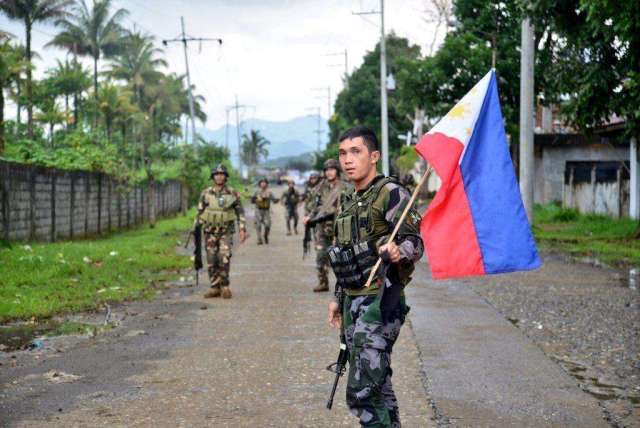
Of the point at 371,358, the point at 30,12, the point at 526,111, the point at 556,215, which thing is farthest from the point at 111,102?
the point at 371,358

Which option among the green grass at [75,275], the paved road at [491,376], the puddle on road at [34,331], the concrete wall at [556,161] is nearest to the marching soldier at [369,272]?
the paved road at [491,376]

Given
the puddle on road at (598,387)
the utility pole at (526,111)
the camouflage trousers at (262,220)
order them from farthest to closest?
the camouflage trousers at (262,220) → the utility pole at (526,111) → the puddle on road at (598,387)

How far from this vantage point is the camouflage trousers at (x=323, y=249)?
12586 mm

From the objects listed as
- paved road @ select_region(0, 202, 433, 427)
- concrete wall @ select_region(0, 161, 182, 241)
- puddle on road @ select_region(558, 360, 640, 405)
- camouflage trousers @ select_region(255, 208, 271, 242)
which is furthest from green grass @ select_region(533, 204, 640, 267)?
concrete wall @ select_region(0, 161, 182, 241)

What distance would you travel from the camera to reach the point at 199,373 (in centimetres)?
708

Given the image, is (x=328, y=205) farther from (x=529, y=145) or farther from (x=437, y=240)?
(x=529, y=145)

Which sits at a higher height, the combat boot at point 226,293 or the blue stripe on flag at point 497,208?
the blue stripe on flag at point 497,208

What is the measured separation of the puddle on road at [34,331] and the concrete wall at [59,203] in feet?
24.4

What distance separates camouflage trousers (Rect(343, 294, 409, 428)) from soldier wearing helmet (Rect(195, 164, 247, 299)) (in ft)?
24.5

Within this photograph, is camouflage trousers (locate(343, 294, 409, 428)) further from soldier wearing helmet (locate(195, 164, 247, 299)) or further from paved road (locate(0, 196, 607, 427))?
soldier wearing helmet (locate(195, 164, 247, 299))

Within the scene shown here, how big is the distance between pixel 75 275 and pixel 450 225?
989cm

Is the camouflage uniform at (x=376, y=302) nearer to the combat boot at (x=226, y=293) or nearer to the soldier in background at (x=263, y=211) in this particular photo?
the combat boot at (x=226, y=293)

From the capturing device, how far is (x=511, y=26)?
89.4 feet

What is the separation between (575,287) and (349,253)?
8959 millimetres
